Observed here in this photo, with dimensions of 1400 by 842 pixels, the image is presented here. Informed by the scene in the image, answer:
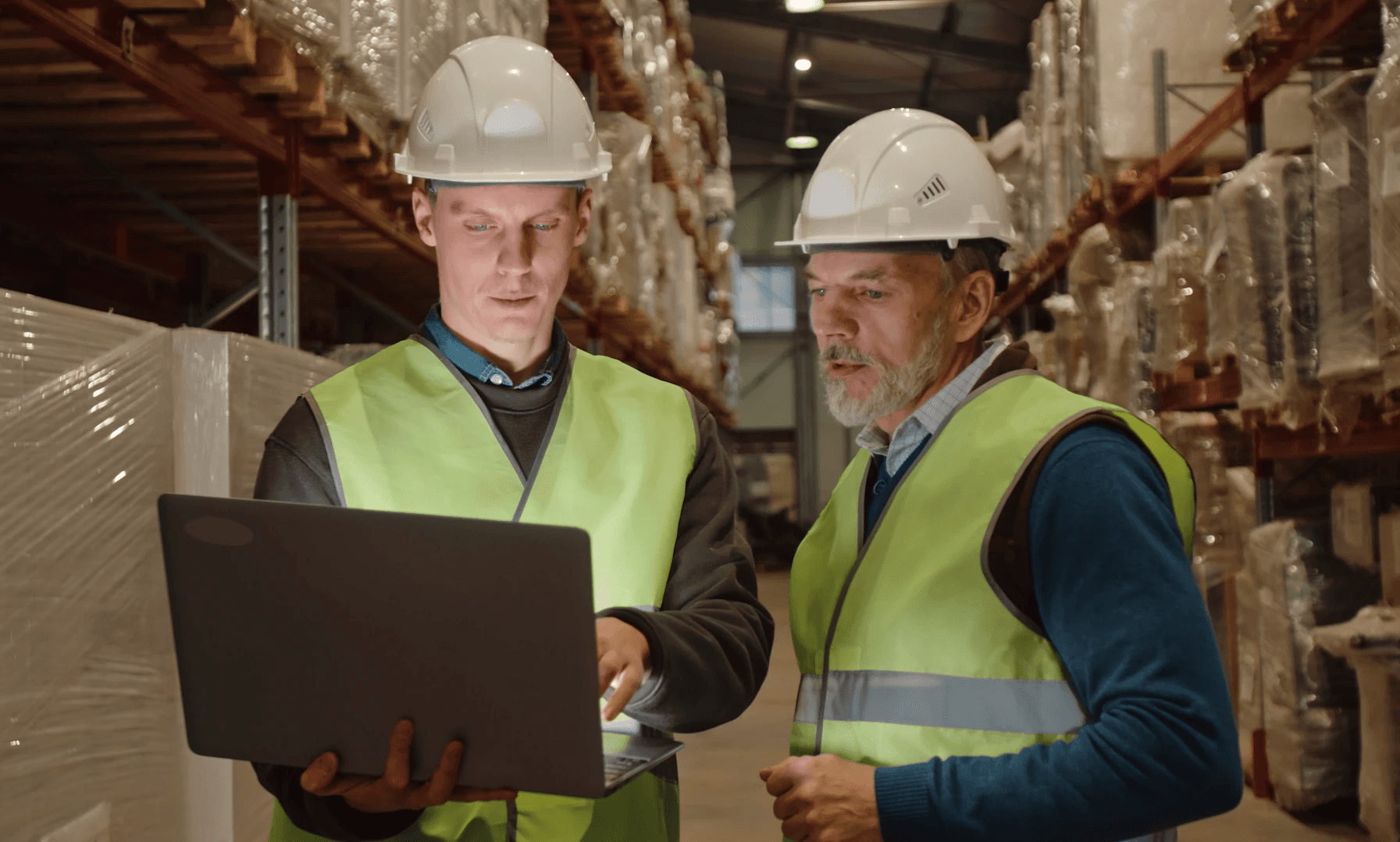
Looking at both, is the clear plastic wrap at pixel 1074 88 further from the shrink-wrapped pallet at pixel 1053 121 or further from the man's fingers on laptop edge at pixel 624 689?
the man's fingers on laptop edge at pixel 624 689

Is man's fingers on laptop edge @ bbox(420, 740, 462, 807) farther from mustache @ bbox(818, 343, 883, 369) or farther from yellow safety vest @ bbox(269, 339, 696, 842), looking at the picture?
mustache @ bbox(818, 343, 883, 369)

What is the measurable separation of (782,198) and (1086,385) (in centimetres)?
1431

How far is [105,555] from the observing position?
228 cm

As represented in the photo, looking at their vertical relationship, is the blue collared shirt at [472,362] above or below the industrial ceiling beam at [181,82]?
below

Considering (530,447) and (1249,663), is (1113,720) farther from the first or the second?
(1249,663)

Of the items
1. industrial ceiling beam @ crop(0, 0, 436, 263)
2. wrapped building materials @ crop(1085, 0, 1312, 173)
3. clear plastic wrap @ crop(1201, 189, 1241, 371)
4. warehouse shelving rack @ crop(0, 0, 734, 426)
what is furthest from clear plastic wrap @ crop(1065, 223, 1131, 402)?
industrial ceiling beam @ crop(0, 0, 436, 263)

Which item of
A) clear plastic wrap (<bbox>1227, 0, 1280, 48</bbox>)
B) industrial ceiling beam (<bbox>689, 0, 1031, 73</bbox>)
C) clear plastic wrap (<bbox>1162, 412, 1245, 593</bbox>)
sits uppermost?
industrial ceiling beam (<bbox>689, 0, 1031, 73</bbox>)

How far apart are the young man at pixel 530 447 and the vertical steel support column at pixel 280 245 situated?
5.79 ft

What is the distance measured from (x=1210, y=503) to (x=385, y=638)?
5873mm

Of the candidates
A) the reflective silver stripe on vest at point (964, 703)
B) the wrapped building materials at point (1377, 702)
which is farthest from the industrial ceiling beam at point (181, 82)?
the wrapped building materials at point (1377, 702)

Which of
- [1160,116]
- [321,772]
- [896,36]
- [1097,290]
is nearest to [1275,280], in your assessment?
[1160,116]

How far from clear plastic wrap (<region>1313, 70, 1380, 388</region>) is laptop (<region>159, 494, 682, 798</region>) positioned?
12.2 feet

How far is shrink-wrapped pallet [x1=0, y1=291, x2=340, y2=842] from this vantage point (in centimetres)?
203

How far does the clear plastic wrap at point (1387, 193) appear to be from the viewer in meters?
3.66
